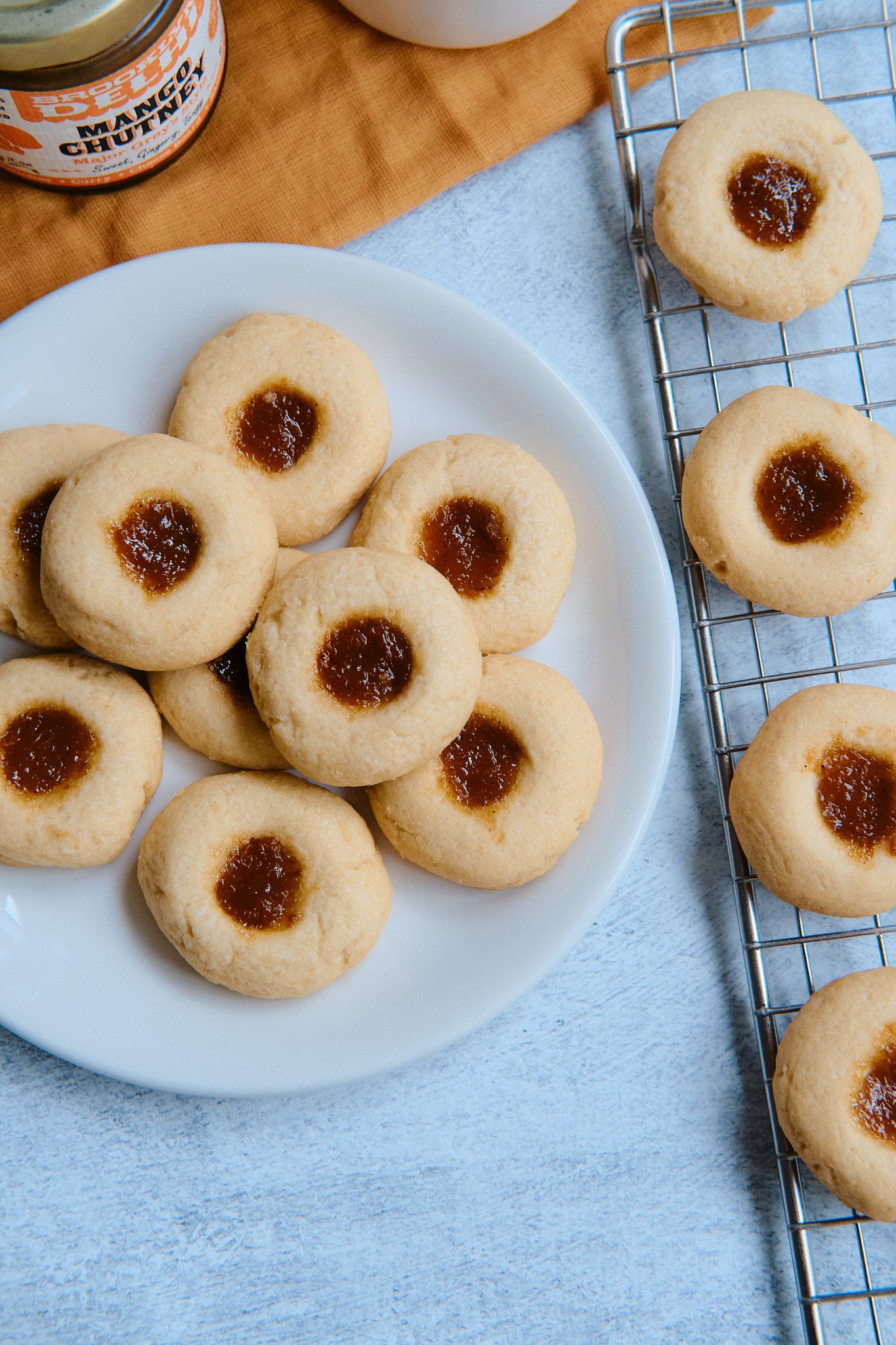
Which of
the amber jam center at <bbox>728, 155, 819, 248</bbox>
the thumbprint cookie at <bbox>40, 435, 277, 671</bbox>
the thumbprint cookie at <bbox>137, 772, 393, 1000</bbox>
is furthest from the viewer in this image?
the amber jam center at <bbox>728, 155, 819, 248</bbox>

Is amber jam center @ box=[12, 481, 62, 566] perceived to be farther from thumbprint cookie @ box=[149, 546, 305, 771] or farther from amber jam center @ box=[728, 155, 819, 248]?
amber jam center @ box=[728, 155, 819, 248]

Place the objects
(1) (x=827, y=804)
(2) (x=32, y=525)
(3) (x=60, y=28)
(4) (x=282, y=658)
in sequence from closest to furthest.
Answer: (3) (x=60, y=28) → (4) (x=282, y=658) → (2) (x=32, y=525) → (1) (x=827, y=804)

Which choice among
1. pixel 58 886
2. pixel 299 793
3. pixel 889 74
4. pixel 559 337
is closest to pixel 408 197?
pixel 559 337

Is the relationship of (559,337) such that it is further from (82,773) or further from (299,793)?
(82,773)

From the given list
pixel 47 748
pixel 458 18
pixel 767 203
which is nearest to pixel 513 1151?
pixel 47 748

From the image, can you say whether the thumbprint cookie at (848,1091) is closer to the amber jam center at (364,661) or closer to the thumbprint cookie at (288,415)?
the amber jam center at (364,661)

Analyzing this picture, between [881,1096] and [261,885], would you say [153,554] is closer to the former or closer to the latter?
[261,885]

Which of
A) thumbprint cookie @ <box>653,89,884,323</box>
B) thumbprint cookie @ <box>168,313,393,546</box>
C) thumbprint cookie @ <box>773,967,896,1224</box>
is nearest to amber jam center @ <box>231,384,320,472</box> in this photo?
thumbprint cookie @ <box>168,313,393,546</box>
